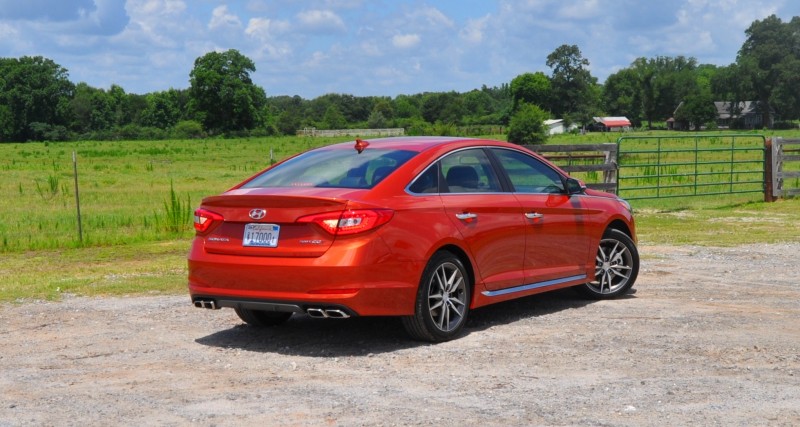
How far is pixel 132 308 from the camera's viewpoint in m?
9.70

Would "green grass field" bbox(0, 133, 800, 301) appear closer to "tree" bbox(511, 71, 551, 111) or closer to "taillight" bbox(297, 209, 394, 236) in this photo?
"taillight" bbox(297, 209, 394, 236)

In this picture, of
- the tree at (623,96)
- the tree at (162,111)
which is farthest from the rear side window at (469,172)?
the tree at (623,96)

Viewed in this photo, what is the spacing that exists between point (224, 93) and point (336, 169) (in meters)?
117

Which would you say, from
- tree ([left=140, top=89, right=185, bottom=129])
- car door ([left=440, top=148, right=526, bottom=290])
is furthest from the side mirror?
tree ([left=140, top=89, right=185, bottom=129])

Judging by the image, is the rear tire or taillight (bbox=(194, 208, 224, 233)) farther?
the rear tire

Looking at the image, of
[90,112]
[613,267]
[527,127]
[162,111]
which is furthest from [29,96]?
[613,267]

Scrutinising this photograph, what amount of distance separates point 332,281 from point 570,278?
2910 mm

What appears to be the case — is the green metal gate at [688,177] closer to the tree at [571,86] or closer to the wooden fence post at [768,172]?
the wooden fence post at [768,172]

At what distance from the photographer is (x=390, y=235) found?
287 inches

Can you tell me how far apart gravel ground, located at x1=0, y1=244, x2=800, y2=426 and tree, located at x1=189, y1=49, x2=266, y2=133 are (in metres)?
115

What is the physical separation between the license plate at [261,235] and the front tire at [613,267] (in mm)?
3614

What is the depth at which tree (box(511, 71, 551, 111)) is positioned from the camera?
516ft

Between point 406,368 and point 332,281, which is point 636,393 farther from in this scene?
point 332,281

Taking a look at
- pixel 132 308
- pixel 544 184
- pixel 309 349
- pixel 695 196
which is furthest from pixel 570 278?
pixel 695 196
